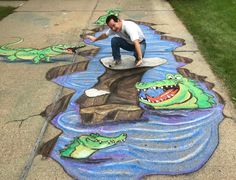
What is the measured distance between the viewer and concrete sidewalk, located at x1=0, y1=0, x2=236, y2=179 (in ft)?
11.1

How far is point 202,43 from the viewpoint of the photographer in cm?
658

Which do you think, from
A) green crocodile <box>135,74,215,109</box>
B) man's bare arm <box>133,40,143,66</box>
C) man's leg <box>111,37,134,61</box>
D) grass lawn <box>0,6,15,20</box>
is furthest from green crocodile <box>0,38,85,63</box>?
grass lawn <box>0,6,15,20</box>

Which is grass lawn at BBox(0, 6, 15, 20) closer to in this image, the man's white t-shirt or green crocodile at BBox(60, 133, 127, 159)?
the man's white t-shirt

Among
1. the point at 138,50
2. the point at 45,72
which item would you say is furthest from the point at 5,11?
the point at 138,50

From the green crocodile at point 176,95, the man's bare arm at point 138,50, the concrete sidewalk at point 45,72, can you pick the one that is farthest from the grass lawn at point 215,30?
the man's bare arm at point 138,50

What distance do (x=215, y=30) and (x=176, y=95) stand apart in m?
3.40

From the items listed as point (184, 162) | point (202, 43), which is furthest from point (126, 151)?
point (202, 43)

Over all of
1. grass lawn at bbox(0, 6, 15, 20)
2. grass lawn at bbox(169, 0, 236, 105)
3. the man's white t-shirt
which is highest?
the man's white t-shirt

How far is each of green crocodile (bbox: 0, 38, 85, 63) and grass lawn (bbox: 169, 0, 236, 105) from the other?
2.37 m

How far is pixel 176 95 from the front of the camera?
4520mm

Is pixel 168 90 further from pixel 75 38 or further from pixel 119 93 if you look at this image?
pixel 75 38

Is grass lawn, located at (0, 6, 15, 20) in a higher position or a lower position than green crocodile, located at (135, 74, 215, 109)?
lower

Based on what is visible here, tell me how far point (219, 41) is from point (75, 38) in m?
2.77

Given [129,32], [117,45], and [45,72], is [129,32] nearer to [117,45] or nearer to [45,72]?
[117,45]
